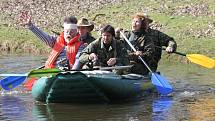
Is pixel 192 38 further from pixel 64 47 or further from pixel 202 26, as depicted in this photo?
pixel 64 47

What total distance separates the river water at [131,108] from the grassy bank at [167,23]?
4985 millimetres

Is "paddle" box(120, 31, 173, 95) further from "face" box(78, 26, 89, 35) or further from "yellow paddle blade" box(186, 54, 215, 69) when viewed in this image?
"face" box(78, 26, 89, 35)

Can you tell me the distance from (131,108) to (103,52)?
1216mm

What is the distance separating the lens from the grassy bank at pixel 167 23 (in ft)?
61.1

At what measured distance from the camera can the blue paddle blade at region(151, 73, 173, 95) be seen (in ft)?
38.7

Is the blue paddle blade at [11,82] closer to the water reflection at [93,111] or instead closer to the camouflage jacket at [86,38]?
the water reflection at [93,111]

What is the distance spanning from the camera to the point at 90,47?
431 inches

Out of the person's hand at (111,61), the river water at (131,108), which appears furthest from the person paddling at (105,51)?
the river water at (131,108)

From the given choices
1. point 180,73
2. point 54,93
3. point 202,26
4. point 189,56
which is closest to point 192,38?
point 202,26

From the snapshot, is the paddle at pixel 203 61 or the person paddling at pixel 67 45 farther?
the paddle at pixel 203 61

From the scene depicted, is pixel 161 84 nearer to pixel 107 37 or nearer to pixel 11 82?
pixel 107 37

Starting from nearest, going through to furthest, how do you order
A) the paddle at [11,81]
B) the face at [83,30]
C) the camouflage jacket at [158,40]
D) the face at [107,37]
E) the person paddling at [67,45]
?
the face at [107,37], the paddle at [11,81], the person paddling at [67,45], the face at [83,30], the camouflage jacket at [158,40]

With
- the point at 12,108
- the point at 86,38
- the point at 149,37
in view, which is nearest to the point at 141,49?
the point at 149,37

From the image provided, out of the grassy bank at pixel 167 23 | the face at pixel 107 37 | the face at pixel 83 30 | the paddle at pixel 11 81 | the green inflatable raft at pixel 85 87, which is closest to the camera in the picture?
the green inflatable raft at pixel 85 87
